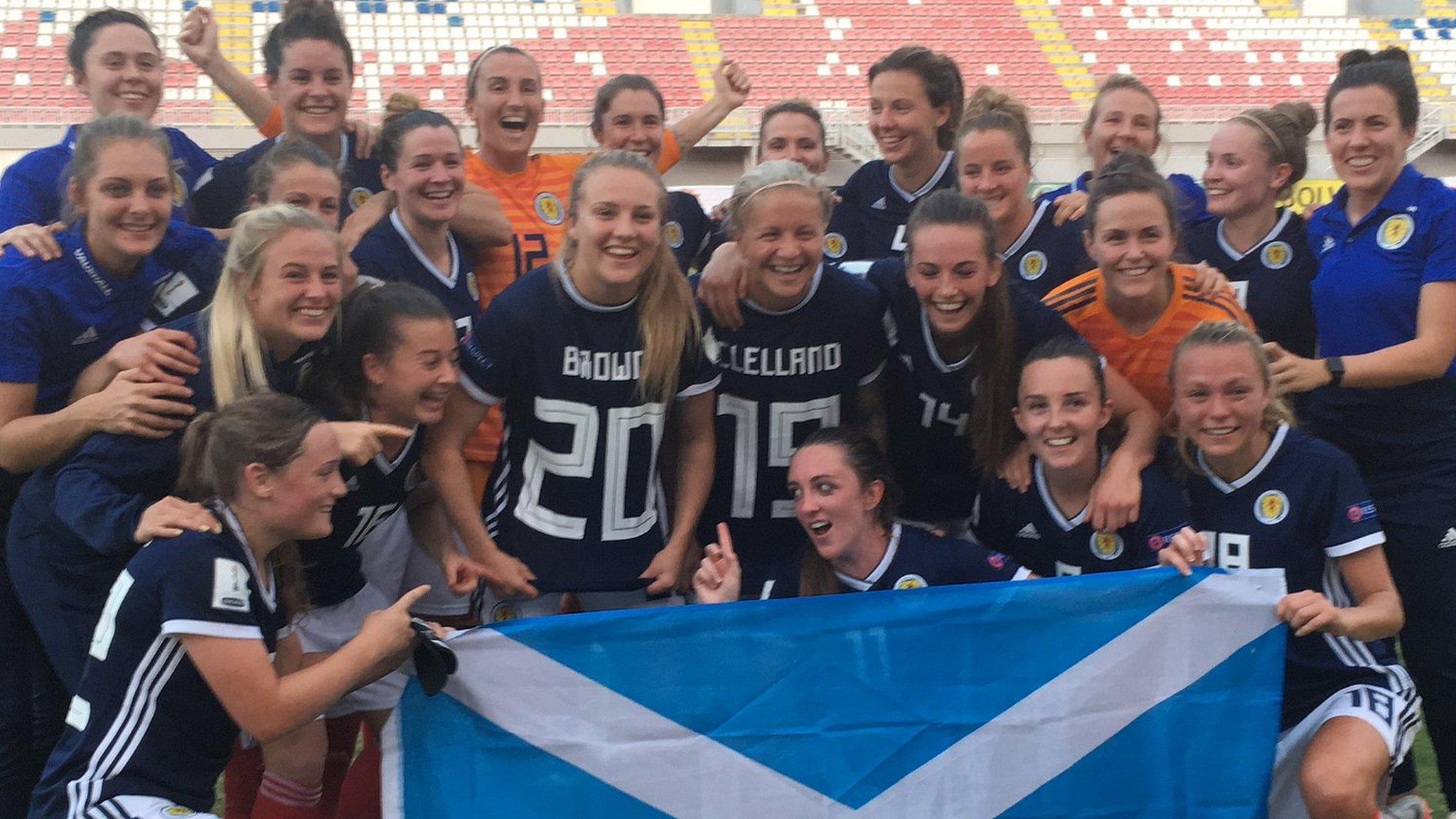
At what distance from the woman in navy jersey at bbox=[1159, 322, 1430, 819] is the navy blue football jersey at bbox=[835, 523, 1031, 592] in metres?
0.37

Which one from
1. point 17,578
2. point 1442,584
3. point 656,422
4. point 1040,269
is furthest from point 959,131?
point 17,578

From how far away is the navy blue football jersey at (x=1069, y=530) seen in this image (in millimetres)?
3012

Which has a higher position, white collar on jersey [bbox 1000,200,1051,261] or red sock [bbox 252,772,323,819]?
white collar on jersey [bbox 1000,200,1051,261]

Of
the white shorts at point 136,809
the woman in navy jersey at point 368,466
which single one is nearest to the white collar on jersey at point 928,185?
the woman in navy jersey at point 368,466

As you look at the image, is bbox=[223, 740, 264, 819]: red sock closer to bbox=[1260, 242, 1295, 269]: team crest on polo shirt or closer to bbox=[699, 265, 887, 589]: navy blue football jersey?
bbox=[699, 265, 887, 589]: navy blue football jersey

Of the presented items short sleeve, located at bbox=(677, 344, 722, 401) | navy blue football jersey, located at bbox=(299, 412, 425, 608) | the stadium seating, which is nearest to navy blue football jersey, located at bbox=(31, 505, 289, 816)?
navy blue football jersey, located at bbox=(299, 412, 425, 608)

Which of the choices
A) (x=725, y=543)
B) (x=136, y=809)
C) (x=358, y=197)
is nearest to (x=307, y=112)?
(x=358, y=197)

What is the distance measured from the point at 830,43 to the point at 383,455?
17777mm

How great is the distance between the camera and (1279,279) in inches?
148

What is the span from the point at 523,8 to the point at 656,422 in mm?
17828

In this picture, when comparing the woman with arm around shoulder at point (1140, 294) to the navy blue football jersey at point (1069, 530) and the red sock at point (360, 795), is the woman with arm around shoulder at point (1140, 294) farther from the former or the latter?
the red sock at point (360, 795)

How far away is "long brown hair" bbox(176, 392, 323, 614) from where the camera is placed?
8.28ft

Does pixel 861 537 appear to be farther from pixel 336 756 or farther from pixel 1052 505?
pixel 336 756

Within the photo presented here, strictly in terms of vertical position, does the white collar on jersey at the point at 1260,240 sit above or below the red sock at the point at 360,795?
above
